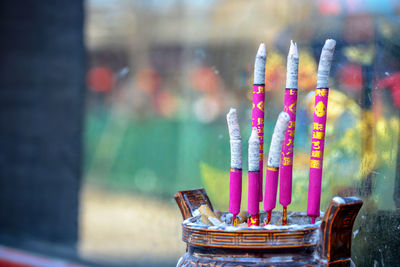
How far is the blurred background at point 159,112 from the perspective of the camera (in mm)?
1597

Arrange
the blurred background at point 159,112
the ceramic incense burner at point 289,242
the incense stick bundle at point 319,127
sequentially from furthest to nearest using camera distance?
1. the blurred background at point 159,112
2. the incense stick bundle at point 319,127
3. the ceramic incense burner at point 289,242

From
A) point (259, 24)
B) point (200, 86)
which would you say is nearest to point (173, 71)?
point (200, 86)

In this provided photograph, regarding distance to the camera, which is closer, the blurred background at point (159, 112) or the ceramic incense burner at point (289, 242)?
→ the ceramic incense burner at point (289, 242)

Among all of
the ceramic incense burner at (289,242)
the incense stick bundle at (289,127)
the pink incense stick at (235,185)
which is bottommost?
the ceramic incense burner at (289,242)

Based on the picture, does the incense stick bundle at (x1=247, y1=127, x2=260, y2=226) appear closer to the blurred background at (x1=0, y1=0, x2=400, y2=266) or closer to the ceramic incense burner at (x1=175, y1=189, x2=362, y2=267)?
the ceramic incense burner at (x1=175, y1=189, x2=362, y2=267)

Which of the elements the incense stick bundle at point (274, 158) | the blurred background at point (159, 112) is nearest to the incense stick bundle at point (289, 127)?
the incense stick bundle at point (274, 158)

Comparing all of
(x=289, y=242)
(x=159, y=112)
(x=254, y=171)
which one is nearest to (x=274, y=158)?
(x=254, y=171)

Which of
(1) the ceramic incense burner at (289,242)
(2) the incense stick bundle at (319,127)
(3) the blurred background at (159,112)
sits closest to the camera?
(1) the ceramic incense burner at (289,242)

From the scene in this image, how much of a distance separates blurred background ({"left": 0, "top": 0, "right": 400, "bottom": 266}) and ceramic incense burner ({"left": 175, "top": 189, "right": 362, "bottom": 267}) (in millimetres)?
542

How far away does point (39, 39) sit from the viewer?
2955mm

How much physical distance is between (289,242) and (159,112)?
4.59 feet

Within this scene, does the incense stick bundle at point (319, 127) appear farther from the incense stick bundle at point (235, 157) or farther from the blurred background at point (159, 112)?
the blurred background at point (159, 112)

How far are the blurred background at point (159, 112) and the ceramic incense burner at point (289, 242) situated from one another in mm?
542

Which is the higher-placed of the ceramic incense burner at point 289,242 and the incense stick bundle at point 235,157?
the incense stick bundle at point 235,157
